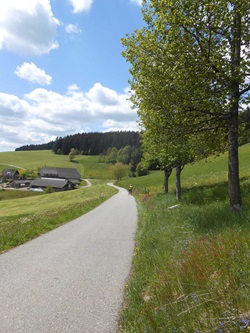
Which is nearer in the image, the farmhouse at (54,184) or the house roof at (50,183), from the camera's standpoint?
the farmhouse at (54,184)

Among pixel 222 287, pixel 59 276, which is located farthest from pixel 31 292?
pixel 222 287

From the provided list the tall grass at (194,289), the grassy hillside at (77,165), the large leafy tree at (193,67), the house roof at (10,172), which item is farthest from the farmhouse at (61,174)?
the tall grass at (194,289)

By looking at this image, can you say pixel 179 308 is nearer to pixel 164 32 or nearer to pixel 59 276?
pixel 59 276

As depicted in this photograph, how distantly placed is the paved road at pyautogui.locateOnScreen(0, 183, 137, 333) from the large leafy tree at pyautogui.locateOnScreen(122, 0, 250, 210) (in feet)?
19.5

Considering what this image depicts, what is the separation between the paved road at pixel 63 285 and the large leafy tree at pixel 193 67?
5.96m

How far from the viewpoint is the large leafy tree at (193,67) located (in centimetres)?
1014

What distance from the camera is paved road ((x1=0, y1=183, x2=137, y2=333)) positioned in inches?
198

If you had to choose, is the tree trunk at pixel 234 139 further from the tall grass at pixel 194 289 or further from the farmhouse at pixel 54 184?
the farmhouse at pixel 54 184

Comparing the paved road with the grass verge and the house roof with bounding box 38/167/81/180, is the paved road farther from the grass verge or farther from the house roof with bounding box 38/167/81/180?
the house roof with bounding box 38/167/81/180

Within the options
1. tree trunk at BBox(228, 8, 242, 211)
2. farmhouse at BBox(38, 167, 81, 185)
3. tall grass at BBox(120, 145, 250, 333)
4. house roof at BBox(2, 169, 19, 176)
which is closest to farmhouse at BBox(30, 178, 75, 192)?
farmhouse at BBox(38, 167, 81, 185)

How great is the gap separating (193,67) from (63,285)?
8.64 meters

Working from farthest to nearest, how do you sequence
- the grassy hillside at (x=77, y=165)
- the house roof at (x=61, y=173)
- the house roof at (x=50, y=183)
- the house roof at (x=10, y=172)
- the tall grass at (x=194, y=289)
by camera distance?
the grassy hillside at (x=77, y=165), the house roof at (x=10, y=172), the house roof at (x=61, y=173), the house roof at (x=50, y=183), the tall grass at (x=194, y=289)

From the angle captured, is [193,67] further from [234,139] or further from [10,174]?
[10,174]

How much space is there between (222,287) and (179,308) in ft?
2.41
